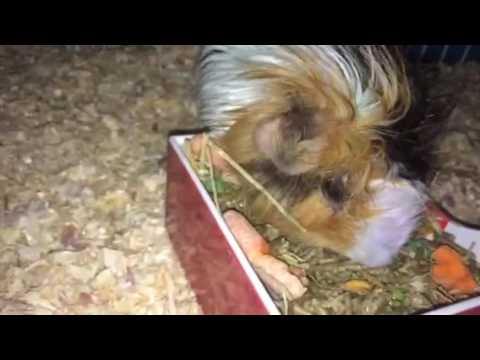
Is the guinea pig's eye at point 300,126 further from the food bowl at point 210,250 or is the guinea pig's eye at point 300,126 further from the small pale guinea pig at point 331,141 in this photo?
the food bowl at point 210,250

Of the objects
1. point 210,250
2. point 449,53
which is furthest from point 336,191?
point 449,53

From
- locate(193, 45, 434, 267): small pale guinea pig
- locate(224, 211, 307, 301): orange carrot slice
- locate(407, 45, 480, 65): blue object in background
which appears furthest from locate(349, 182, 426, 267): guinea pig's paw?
locate(407, 45, 480, 65): blue object in background

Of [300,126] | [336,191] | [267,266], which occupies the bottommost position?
[267,266]

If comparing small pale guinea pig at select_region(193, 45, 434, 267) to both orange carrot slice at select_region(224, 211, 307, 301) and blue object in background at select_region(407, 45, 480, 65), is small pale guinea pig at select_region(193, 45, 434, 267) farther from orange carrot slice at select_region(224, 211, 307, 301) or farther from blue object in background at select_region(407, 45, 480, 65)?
blue object in background at select_region(407, 45, 480, 65)

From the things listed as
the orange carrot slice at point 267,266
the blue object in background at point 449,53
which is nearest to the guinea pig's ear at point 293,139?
the orange carrot slice at point 267,266

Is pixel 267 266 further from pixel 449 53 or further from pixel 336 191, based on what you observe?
pixel 449 53

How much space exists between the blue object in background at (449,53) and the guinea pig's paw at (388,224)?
3.80ft

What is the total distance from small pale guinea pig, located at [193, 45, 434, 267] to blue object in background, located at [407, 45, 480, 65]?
108 cm

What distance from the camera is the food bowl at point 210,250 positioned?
827 millimetres

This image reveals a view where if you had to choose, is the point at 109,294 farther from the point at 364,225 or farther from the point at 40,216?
the point at 364,225

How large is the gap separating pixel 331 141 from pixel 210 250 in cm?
27

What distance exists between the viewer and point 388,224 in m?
0.98

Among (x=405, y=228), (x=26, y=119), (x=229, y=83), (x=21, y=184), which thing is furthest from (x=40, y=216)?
(x=405, y=228)
